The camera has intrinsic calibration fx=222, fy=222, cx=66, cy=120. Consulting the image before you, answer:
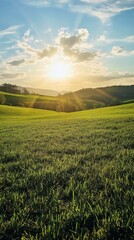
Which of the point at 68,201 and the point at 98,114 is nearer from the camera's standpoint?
the point at 68,201

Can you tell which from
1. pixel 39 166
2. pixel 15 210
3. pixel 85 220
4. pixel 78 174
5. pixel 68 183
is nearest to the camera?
pixel 85 220

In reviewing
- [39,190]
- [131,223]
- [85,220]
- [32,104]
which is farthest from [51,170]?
[32,104]

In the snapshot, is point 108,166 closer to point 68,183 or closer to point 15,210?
point 68,183

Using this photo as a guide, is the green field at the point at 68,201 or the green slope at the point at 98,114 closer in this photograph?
the green field at the point at 68,201

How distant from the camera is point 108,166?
21.0 ft

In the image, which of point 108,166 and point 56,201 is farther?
point 108,166

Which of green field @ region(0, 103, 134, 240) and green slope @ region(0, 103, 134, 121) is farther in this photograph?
green slope @ region(0, 103, 134, 121)

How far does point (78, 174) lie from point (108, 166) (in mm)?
1027

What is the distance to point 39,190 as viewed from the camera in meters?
4.88

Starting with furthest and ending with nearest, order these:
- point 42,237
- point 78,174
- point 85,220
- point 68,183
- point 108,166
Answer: point 108,166 < point 78,174 < point 68,183 < point 85,220 < point 42,237

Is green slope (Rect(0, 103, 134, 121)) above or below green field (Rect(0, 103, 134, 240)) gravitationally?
above

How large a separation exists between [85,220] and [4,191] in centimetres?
218

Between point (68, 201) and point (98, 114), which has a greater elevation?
point (98, 114)

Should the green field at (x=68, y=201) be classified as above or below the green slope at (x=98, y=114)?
below
